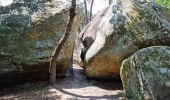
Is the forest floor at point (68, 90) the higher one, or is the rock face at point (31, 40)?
the rock face at point (31, 40)

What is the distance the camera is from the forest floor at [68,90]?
1221cm

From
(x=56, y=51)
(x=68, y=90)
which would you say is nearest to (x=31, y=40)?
(x=56, y=51)

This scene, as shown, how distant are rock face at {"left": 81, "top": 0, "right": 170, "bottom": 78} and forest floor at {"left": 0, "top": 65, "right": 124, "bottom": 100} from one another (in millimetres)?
637

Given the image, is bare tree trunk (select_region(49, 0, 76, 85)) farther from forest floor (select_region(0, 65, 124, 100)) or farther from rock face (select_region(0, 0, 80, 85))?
rock face (select_region(0, 0, 80, 85))

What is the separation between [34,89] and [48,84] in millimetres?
817

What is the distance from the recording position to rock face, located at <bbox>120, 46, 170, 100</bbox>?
9.55 m

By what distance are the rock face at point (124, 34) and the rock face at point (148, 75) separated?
2.18m

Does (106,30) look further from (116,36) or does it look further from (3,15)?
(3,15)

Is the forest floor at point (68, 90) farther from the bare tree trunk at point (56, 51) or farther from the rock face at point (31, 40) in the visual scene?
the rock face at point (31, 40)

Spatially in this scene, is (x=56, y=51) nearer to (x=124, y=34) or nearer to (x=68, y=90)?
(x=68, y=90)

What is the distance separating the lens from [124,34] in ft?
43.1

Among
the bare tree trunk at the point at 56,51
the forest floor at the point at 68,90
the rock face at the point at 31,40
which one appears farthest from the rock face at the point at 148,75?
the rock face at the point at 31,40

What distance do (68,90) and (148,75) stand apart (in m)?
4.38

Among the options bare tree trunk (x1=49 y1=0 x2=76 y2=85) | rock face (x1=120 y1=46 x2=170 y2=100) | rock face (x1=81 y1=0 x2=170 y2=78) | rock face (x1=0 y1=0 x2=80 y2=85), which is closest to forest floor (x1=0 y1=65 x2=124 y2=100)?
bare tree trunk (x1=49 y1=0 x2=76 y2=85)
